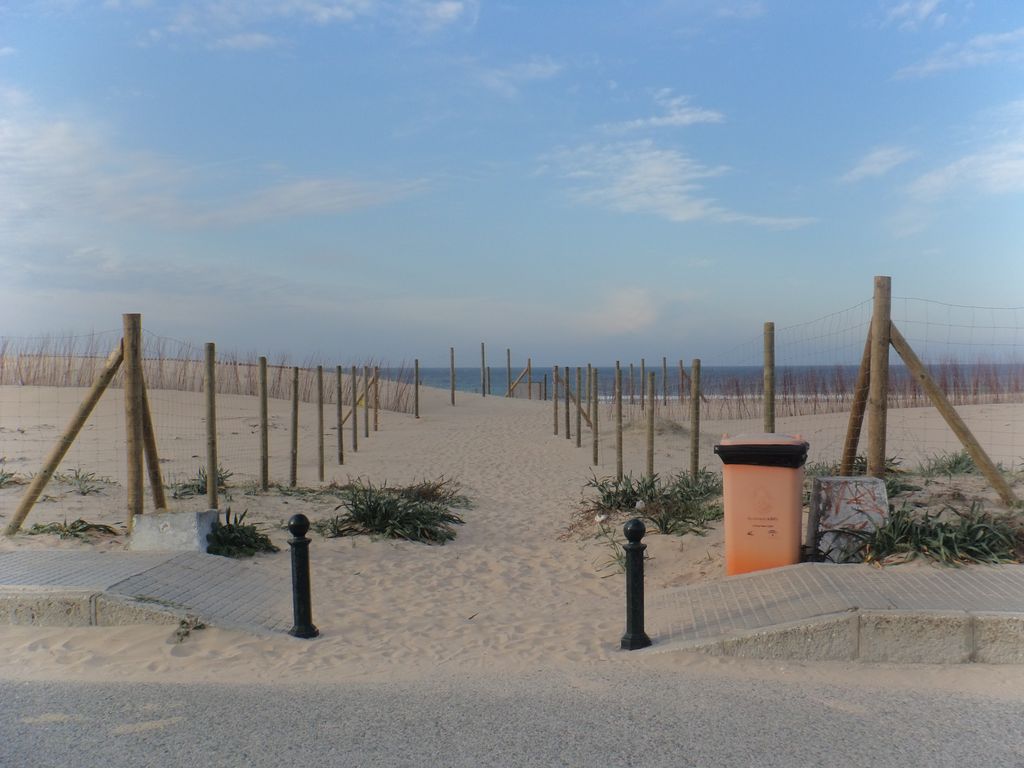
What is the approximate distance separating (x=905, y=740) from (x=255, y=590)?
16.3ft

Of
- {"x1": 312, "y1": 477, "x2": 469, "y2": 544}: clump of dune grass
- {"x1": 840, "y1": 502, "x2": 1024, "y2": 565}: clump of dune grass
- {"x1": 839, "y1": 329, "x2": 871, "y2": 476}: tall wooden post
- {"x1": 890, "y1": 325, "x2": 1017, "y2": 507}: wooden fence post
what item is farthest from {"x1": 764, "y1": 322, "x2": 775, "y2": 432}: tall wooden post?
{"x1": 312, "y1": 477, "x2": 469, "y2": 544}: clump of dune grass

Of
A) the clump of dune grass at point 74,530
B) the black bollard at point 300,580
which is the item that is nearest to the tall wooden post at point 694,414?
the black bollard at point 300,580

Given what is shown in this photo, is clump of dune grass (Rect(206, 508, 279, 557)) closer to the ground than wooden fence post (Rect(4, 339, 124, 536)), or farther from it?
closer to the ground

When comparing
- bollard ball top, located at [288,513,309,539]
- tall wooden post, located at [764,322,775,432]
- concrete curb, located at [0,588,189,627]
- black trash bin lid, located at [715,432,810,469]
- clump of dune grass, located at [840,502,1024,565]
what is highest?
tall wooden post, located at [764,322,775,432]

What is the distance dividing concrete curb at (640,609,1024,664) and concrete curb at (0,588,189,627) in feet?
12.4

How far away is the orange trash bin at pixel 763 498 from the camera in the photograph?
647 cm

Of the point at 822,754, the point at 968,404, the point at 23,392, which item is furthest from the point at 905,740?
the point at 23,392

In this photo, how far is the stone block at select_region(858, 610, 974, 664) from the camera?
518 centimetres

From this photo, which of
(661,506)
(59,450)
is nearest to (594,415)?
(661,506)

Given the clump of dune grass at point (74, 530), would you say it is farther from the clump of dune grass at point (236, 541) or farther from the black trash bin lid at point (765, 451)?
the black trash bin lid at point (765, 451)

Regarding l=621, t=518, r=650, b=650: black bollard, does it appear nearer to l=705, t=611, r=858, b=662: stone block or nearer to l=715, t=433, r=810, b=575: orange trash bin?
l=705, t=611, r=858, b=662: stone block

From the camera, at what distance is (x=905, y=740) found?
13.5 feet

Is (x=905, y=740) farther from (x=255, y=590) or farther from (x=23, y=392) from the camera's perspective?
(x=23, y=392)

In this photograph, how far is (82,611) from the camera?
604 centimetres
